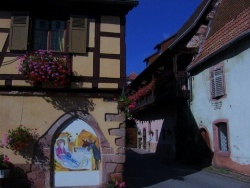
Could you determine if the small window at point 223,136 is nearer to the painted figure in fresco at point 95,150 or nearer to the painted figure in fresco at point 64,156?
the painted figure in fresco at point 95,150

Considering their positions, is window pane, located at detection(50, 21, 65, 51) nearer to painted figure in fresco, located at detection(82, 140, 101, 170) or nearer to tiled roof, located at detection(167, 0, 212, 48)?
painted figure in fresco, located at detection(82, 140, 101, 170)

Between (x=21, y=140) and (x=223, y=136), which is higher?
(x=223, y=136)

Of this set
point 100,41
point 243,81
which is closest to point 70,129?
point 100,41

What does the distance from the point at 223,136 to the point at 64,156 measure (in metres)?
8.08

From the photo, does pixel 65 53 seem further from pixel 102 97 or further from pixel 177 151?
pixel 177 151

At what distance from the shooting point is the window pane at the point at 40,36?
10398mm

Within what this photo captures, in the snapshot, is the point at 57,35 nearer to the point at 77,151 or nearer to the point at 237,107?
the point at 77,151

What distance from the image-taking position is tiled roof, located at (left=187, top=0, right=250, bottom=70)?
14.3 meters

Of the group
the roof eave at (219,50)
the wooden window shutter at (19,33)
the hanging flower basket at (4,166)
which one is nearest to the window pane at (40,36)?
the wooden window shutter at (19,33)

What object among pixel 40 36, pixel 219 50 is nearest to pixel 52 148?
pixel 40 36

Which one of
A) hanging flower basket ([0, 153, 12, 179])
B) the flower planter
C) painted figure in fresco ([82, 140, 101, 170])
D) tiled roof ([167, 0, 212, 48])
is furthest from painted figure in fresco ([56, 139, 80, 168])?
tiled roof ([167, 0, 212, 48])

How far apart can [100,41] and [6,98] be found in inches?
122

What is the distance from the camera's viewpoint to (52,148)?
10039mm

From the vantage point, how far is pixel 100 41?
10.4m
